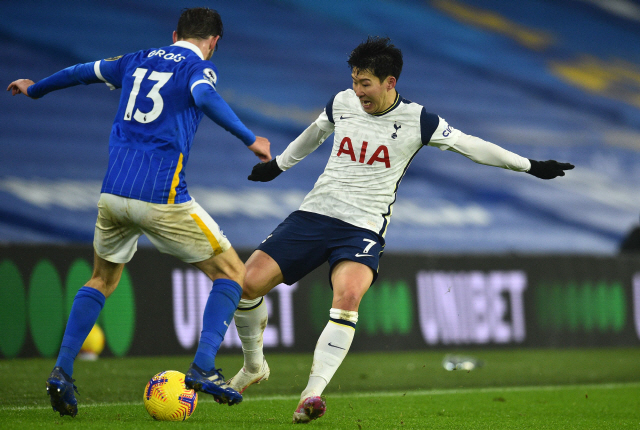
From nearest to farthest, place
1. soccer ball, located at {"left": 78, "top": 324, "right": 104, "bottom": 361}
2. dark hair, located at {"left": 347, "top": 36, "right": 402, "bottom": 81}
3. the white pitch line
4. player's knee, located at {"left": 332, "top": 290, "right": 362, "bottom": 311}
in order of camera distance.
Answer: player's knee, located at {"left": 332, "top": 290, "right": 362, "bottom": 311}, dark hair, located at {"left": 347, "top": 36, "right": 402, "bottom": 81}, the white pitch line, soccer ball, located at {"left": 78, "top": 324, "right": 104, "bottom": 361}

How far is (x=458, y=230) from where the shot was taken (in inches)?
662

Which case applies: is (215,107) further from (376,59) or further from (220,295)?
(376,59)

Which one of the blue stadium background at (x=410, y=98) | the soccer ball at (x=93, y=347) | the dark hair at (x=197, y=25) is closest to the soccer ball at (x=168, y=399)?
the dark hair at (x=197, y=25)

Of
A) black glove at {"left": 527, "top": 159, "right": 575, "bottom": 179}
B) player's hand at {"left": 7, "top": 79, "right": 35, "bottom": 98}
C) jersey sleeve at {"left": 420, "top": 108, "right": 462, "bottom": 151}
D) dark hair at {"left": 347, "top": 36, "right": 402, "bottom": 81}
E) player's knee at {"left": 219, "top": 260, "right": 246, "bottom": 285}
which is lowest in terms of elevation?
player's knee at {"left": 219, "top": 260, "right": 246, "bottom": 285}

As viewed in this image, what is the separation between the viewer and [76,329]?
162 inches

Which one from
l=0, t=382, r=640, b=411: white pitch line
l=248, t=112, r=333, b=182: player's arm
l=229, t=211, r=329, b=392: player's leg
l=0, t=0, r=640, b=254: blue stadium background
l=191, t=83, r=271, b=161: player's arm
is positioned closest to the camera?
l=191, t=83, r=271, b=161: player's arm

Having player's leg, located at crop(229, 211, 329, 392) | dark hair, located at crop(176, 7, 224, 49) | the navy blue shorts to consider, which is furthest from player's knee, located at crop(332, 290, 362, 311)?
dark hair, located at crop(176, 7, 224, 49)

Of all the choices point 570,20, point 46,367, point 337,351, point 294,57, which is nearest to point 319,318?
point 46,367

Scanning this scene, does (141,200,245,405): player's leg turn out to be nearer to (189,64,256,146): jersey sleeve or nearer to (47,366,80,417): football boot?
(189,64,256,146): jersey sleeve

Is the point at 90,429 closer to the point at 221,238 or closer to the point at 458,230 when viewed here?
the point at 221,238

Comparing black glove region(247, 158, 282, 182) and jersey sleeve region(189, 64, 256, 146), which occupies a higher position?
jersey sleeve region(189, 64, 256, 146)

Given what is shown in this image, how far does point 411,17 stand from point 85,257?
11924mm

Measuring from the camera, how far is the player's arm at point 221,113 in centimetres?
376

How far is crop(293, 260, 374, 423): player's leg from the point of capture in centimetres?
429
